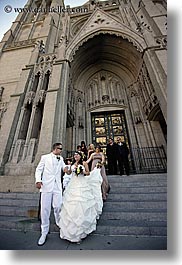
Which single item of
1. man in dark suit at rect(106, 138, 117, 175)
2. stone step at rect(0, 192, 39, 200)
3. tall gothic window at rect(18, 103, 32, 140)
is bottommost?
stone step at rect(0, 192, 39, 200)

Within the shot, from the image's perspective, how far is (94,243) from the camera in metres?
2.24

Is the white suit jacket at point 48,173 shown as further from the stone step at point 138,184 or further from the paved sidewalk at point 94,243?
the stone step at point 138,184

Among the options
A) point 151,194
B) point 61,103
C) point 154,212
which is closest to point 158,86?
point 61,103

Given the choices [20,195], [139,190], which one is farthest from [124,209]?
[20,195]

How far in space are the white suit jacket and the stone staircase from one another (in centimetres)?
88

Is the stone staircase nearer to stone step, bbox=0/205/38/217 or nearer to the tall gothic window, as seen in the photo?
stone step, bbox=0/205/38/217

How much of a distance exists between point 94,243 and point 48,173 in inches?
52.7

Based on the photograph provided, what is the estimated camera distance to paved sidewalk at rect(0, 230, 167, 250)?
215 cm

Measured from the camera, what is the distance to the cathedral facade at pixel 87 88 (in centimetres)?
696

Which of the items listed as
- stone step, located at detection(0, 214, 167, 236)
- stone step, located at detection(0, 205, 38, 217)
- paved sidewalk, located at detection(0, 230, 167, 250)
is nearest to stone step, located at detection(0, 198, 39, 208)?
stone step, located at detection(0, 205, 38, 217)

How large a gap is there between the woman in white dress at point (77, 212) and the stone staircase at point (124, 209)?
43cm

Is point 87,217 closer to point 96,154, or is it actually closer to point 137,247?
point 137,247

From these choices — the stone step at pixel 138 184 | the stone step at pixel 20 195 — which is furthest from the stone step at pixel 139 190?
the stone step at pixel 20 195

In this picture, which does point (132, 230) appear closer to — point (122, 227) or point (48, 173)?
point (122, 227)
